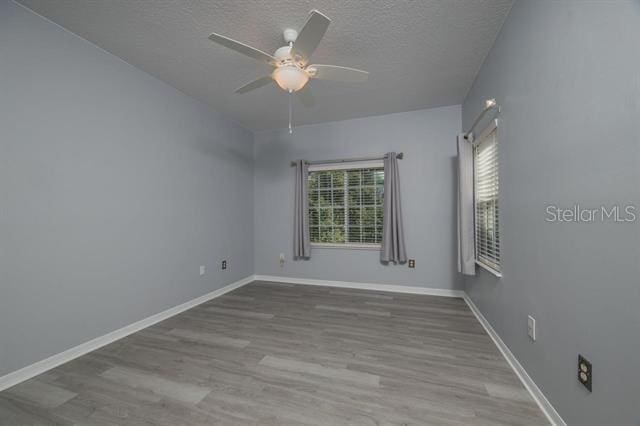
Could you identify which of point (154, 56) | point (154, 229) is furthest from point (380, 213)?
point (154, 56)

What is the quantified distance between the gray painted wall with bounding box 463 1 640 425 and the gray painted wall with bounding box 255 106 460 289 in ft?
5.20

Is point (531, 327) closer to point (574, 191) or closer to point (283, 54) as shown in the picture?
point (574, 191)

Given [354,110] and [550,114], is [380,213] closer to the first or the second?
[354,110]

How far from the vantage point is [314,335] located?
2.33 m

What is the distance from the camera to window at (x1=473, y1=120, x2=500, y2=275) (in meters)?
2.11

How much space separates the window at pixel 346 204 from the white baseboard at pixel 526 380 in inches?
70.2

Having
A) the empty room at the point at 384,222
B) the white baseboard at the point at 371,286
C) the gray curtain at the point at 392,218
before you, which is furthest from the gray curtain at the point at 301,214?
the gray curtain at the point at 392,218

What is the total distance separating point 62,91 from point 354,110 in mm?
2972

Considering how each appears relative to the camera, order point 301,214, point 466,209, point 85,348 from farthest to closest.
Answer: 1. point 301,214
2. point 466,209
3. point 85,348

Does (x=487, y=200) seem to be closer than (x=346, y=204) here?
Yes

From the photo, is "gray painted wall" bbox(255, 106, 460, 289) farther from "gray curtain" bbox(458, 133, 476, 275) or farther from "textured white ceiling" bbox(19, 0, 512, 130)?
"gray curtain" bbox(458, 133, 476, 275)

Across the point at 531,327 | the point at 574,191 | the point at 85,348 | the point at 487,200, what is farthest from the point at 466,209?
the point at 85,348

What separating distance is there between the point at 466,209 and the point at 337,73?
1.88 m

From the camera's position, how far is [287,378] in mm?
1701
